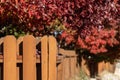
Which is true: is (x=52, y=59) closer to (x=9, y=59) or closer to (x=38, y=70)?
(x=38, y=70)

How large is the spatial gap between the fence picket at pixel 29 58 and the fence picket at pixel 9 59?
0.49 feet

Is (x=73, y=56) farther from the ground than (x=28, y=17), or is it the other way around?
(x=28, y=17)

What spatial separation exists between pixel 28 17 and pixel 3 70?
241 cm

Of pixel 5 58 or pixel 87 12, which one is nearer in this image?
pixel 5 58

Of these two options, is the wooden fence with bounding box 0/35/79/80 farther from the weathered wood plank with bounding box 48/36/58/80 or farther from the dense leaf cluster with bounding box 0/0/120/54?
the dense leaf cluster with bounding box 0/0/120/54

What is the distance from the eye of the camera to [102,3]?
8906 millimetres

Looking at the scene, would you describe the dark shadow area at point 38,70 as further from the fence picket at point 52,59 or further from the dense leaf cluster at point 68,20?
the dense leaf cluster at point 68,20

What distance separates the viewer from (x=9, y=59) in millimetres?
4977

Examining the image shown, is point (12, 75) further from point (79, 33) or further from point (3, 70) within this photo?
point (79, 33)

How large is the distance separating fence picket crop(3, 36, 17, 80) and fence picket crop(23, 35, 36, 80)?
0.15m

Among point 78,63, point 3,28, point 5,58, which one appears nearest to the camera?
point 5,58

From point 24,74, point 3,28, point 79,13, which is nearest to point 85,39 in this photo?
point 79,13

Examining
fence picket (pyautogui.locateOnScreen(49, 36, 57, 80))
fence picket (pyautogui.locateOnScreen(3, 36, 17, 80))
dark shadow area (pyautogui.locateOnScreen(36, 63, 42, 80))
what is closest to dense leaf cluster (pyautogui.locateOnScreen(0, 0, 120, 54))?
fence picket (pyautogui.locateOnScreen(49, 36, 57, 80))

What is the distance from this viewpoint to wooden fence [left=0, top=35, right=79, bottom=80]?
4969 millimetres
